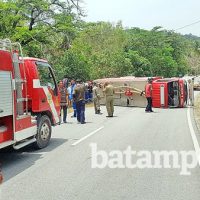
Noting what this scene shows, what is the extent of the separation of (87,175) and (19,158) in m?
2.45

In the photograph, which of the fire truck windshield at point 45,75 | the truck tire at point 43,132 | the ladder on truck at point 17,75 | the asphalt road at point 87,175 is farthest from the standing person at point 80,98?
the ladder on truck at point 17,75

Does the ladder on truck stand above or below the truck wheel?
above

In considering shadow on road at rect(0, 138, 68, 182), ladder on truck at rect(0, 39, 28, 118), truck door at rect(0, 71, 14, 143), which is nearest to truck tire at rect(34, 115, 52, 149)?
shadow on road at rect(0, 138, 68, 182)

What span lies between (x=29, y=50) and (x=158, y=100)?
33.9 feet

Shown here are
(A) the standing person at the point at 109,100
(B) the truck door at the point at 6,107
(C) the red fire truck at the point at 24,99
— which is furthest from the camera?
(A) the standing person at the point at 109,100

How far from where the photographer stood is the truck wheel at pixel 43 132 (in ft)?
33.0

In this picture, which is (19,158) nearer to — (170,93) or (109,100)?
(109,100)

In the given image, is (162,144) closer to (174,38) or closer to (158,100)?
(158,100)

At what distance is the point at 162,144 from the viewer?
10445 millimetres

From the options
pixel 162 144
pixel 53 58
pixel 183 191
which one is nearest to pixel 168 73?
pixel 53 58

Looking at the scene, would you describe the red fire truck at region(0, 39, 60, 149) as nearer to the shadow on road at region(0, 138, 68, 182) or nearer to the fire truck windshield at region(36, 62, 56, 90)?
the fire truck windshield at region(36, 62, 56, 90)

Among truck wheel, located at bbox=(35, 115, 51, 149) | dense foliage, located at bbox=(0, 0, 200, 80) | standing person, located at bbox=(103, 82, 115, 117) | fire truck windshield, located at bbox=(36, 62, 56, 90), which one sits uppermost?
dense foliage, located at bbox=(0, 0, 200, 80)

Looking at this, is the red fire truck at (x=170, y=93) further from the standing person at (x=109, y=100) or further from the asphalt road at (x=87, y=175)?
the asphalt road at (x=87, y=175)

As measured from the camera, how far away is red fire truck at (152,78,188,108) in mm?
23922
